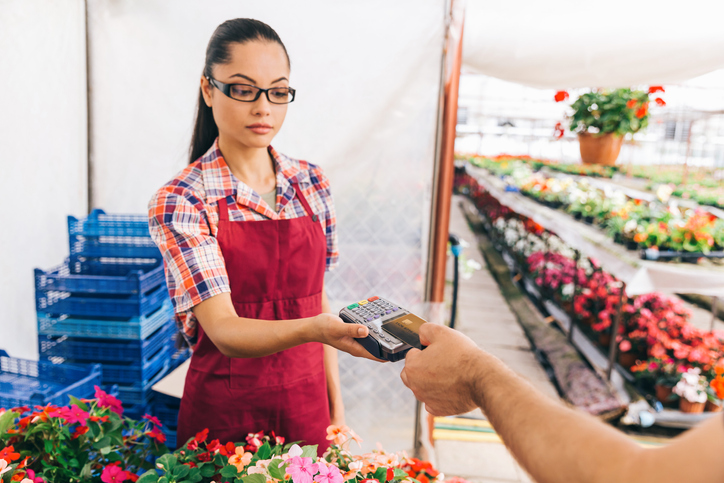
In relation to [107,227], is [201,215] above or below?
above

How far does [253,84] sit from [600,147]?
8.12 ft

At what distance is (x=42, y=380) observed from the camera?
1.30 m

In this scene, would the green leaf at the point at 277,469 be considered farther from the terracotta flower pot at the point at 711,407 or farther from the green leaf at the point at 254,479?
the terracotta flower pot at the point at 711,407

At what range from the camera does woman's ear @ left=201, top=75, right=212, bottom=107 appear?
1.01 m

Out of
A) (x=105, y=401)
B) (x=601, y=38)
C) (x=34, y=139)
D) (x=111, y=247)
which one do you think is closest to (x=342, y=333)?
(x=105, y=401)

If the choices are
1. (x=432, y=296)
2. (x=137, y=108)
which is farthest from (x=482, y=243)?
(x=137, y=108)

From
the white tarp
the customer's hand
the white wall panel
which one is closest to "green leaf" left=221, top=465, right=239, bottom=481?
the customer's hand

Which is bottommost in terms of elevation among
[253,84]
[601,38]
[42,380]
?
[42,380]

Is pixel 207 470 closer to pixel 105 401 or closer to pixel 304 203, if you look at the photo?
pixel 105 401

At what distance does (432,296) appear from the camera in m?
2.02

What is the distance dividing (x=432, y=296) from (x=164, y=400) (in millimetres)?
1078

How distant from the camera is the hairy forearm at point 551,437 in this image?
49cm

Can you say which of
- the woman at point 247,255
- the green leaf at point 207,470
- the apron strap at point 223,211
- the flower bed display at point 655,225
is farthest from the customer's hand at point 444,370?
the flower bed display at point 655,225

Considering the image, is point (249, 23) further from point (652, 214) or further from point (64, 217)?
point (652, 214)
